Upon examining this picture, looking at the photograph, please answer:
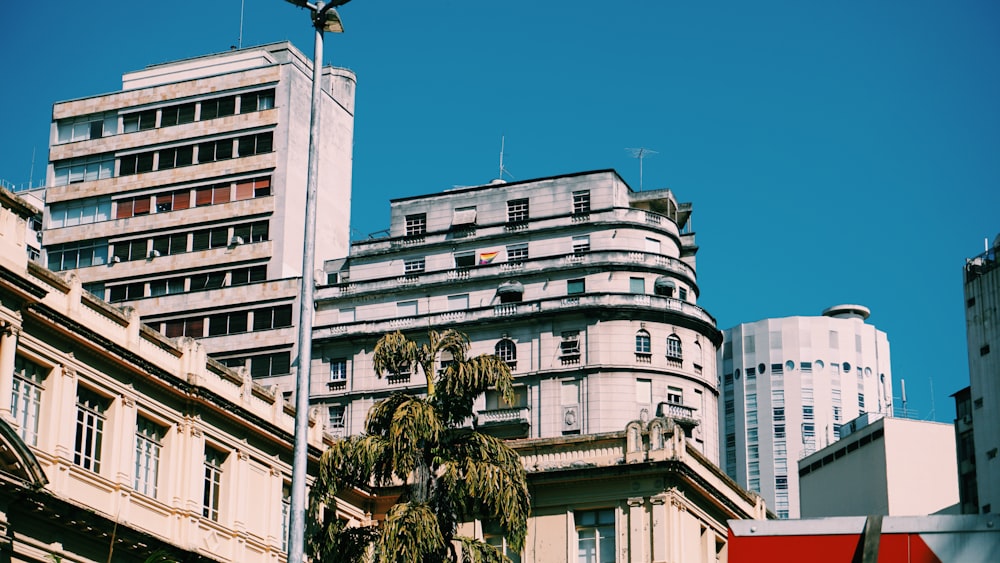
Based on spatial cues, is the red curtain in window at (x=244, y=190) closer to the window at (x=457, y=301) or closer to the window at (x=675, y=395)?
the window at (x=457, y=301)

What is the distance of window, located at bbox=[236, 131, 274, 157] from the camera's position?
85.1m

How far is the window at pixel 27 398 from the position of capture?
103 ft

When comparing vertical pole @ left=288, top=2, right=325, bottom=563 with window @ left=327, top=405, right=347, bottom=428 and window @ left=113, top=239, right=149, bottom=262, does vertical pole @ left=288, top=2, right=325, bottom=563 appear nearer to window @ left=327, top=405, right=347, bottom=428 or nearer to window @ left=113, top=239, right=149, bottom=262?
window @ left=327, top=405, right=347, bottom=428

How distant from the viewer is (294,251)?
84312 millimetres

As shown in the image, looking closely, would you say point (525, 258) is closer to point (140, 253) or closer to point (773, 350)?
point (140, 253)

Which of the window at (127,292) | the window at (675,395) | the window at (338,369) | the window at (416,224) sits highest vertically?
the window at (416,224)

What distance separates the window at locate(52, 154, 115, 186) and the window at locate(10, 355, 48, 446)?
5779 cm

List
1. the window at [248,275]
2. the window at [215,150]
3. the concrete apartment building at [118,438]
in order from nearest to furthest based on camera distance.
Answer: the concrete apartment building at [118,438]
the window at [248,275]
the window at [215,150]

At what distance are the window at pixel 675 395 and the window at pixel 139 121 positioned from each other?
118ft

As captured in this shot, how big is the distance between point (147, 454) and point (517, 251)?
48.4 m

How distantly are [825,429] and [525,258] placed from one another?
70.9 meters

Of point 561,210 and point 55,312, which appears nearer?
point 55,312

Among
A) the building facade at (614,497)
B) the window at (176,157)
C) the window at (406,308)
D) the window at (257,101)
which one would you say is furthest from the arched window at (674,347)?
the building facade at (614,497)

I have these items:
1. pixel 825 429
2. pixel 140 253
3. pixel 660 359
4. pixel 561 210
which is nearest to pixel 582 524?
pixel 660 359
